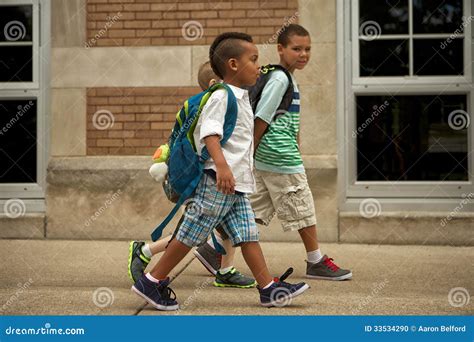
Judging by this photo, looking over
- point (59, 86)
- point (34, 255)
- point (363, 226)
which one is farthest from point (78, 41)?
point (363, 226)

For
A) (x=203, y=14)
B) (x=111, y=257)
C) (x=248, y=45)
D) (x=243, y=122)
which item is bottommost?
(x=111, y=257)

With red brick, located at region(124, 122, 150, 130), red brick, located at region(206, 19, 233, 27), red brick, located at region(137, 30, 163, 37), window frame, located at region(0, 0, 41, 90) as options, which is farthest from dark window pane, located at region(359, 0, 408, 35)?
window frame, located at region(0, 0, 41, 90)

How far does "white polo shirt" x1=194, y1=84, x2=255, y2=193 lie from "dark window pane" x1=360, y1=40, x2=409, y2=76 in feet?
10.8

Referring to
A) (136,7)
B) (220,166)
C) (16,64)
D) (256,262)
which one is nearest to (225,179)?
(220,166)

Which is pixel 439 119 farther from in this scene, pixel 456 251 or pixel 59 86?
pixel 59 86

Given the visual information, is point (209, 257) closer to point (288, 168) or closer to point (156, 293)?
point (288, 168)

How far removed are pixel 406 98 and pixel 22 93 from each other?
364cm

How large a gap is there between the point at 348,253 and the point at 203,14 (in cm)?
257

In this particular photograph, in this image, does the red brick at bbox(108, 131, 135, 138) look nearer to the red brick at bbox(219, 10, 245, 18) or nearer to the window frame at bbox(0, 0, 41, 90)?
the window frame at bbox(0, 0, 41, 90)

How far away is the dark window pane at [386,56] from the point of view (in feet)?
24.8

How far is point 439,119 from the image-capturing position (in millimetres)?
7566

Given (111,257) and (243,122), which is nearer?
(243,122)

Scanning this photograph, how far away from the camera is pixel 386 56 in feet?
24.9

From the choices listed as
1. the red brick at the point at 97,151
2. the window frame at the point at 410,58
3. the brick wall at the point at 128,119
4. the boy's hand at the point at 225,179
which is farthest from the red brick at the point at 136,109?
the boy's hand at the point at 225,179
